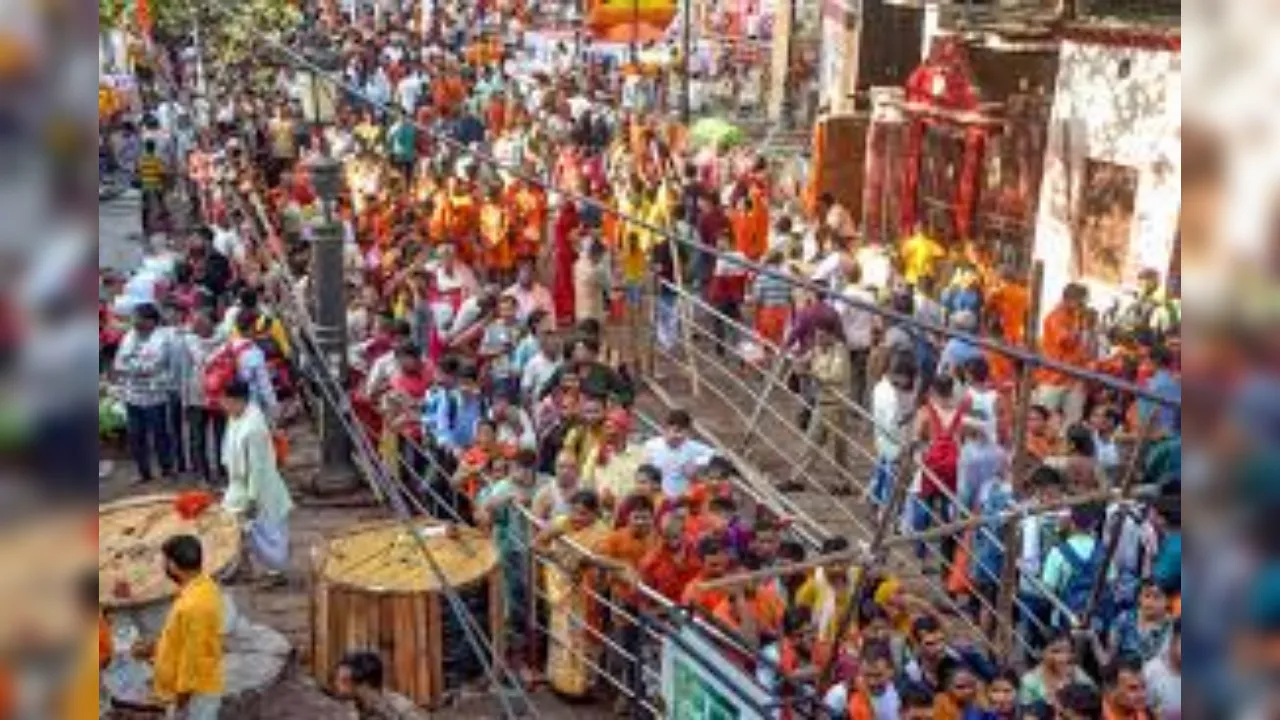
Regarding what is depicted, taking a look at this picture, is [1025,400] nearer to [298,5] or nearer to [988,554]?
[988,554]

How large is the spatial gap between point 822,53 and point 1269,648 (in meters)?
25.1

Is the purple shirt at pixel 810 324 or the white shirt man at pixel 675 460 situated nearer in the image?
the white shirt man at pixel 675 460

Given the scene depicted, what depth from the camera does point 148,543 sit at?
32.6 ft

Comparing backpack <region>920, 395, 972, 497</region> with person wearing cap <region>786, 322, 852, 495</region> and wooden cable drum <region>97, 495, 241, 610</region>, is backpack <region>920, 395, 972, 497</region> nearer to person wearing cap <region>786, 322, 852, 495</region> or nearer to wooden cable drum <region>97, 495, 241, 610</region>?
person wearing cap <region>786, 322, 852, 495</region>

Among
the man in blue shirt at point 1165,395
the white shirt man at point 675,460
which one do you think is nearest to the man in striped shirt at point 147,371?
the white shirt man at point 675,460

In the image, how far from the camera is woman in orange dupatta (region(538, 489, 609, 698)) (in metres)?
9.49

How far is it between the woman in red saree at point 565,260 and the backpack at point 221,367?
5247mm

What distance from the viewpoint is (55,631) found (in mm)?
1120

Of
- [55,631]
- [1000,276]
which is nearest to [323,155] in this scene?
[1000,276]

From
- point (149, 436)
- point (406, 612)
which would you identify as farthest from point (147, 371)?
point (406, 612)

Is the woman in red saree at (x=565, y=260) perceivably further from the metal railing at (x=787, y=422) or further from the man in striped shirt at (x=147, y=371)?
the man in striped shirt at (x=147, y=371)

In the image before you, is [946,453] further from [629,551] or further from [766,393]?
[629,551]

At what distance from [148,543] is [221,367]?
8.12ft

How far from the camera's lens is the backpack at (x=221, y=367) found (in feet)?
39.5
